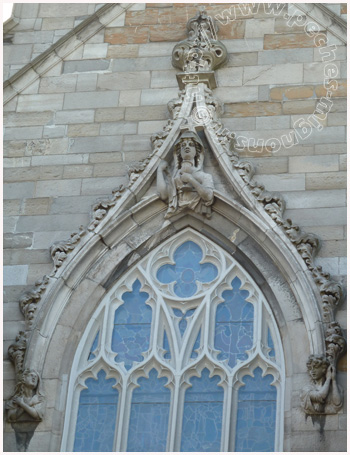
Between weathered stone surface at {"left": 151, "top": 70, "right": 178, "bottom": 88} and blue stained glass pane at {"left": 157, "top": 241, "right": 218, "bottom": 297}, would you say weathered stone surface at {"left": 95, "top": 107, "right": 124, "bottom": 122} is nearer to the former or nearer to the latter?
weathered stone surface at {"left": 151, "top": 70, "right": 178, "bottom": 88}

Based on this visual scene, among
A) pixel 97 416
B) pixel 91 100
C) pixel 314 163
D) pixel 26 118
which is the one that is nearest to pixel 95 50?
pixel 91 100

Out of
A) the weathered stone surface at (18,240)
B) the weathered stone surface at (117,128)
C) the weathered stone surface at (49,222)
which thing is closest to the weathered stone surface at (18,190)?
the weathered stone surface at (49,222)

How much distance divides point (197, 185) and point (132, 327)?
1.67 m

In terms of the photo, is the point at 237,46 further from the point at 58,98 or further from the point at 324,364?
the point at 324,364

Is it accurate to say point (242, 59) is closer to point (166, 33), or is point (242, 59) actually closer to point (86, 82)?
point (166, 33)

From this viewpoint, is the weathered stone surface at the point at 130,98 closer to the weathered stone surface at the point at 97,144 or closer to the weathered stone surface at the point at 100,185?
the weathered stone surface at the point at 97,144

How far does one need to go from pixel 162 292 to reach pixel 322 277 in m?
1.72

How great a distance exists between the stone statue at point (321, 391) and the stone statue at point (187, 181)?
88.9 inches

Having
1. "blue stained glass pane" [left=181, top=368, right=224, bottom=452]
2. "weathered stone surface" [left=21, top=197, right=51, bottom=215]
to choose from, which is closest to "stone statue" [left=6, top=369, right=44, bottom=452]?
"blue stained glass pane" [left=181, top=368, right=224, bottom=452]

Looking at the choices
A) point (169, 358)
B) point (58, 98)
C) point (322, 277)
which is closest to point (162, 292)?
point (169, 358)

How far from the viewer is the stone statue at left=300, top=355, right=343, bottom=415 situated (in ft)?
42.3

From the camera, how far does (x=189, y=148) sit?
1470 cm

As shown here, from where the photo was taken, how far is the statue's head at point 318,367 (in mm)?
13039

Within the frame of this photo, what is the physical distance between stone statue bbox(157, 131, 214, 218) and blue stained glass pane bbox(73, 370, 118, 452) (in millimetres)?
2007
